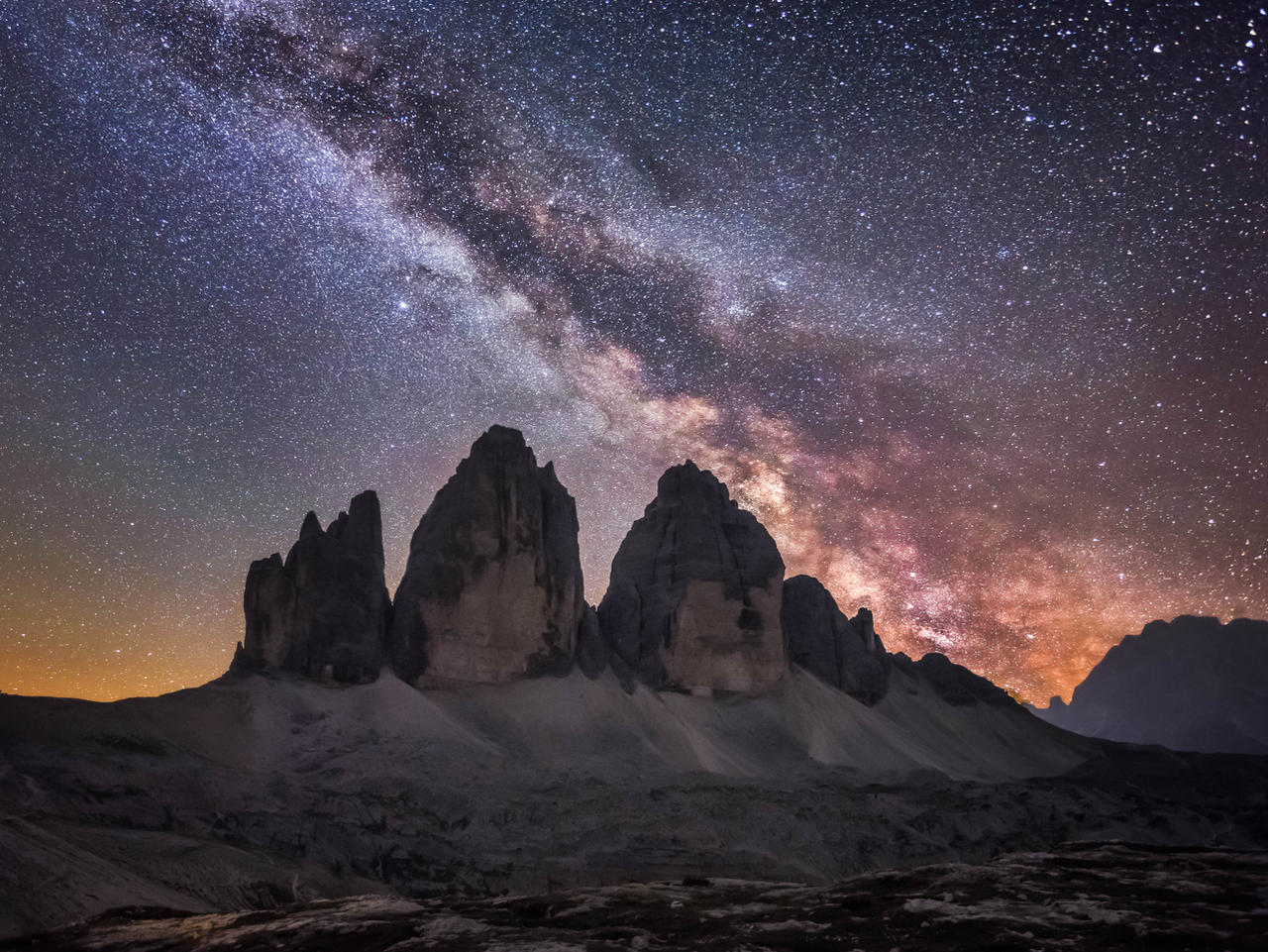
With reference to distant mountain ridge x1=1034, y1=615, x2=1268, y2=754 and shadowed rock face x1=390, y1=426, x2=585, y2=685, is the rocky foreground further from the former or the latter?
distant mountain ridge x1=1034, y1=615, x2=1268, y2=754

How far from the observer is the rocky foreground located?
1109cm

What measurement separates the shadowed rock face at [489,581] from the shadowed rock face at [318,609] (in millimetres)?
2857

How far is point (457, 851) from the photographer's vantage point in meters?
36.8

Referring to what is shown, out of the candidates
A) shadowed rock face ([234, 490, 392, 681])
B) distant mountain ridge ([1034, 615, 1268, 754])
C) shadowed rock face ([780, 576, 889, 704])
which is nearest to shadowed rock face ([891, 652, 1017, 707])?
shadowed rock face ([780, 576, 889, 704])

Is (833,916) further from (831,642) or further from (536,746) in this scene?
(831,642)

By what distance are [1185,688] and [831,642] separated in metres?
110

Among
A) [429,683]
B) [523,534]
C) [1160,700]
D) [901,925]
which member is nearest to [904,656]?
[523,534]

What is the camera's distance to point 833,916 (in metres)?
13.1

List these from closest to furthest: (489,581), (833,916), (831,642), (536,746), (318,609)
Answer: (833,916)
(536,746)
(318,609)
(489,581)
(831,642)

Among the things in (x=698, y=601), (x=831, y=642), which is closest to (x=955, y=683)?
(x=831, y=642)

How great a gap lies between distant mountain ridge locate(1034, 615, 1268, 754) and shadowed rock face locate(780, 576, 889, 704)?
8463cm

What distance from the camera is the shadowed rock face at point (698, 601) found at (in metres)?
68.8

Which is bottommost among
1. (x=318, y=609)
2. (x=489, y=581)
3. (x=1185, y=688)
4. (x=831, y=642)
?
(x=1185, y=688)

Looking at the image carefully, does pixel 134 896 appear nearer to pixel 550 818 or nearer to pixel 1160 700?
pixel 550 818
